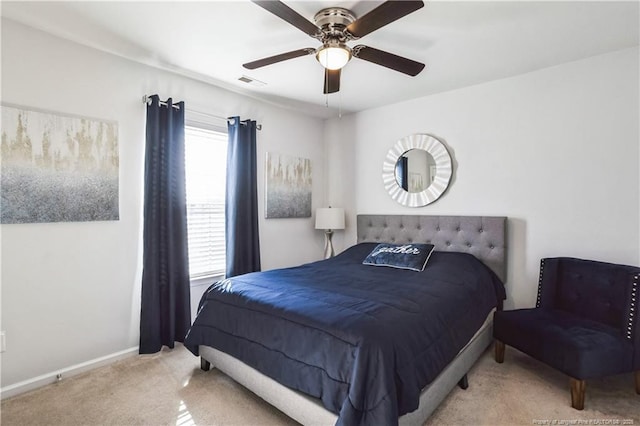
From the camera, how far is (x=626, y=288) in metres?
2.21

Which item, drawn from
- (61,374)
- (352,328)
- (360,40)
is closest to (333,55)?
(360,40)

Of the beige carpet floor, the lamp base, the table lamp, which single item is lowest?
the beige carpet floor

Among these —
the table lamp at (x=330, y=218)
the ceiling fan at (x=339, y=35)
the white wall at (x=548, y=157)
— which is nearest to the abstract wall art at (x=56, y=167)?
the ceiling fan at (x=339, y=35)

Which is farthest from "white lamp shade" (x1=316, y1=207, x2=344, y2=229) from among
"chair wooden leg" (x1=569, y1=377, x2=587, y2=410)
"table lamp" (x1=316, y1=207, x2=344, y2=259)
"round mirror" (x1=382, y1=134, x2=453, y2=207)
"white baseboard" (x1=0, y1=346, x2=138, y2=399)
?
"chair wooden leg" (x1=569, y1=377, x2=587, y2=410)

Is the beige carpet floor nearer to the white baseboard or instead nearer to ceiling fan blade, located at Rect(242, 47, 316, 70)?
the white baseboard

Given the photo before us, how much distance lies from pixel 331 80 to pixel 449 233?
201 cm

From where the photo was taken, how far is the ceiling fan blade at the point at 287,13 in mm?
1537

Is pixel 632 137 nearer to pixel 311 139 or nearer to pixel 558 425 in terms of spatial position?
pixel 558 425

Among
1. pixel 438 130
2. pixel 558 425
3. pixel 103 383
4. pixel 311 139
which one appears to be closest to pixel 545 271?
pixel 558 425

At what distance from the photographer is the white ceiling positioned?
6.58 feet

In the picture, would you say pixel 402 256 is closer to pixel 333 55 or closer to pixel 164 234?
pixel 333 55

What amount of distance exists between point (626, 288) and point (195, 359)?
10.6 ft

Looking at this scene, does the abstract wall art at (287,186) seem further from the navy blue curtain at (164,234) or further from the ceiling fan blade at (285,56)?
the ceiling fan blade at (285,56)

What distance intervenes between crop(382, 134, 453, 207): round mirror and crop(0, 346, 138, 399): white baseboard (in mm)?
3059
